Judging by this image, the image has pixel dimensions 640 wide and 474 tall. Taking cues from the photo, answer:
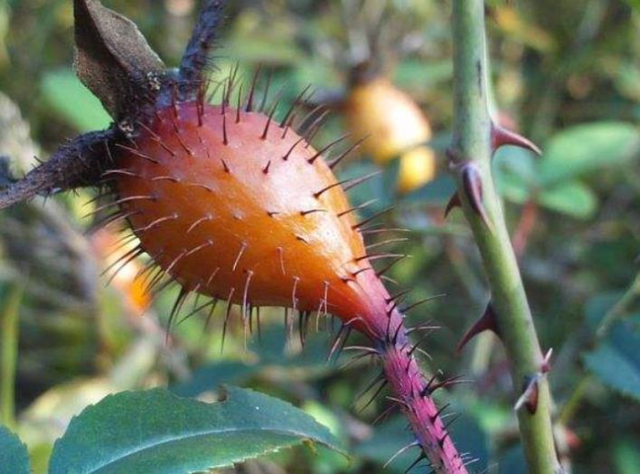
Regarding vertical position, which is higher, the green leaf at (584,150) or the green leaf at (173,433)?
the green leaf at (584,150)

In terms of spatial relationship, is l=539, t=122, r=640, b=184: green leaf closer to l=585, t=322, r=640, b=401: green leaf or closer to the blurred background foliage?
the blurred background foliage

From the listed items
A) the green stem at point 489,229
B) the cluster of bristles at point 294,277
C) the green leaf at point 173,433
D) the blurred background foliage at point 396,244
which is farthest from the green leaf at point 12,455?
the blurred background foliage at point 396,244

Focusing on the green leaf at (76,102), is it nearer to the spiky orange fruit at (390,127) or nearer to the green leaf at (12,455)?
A: the spiky orange fruit at (390,127)

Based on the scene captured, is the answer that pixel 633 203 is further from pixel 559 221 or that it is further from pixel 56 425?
pixel 56 425

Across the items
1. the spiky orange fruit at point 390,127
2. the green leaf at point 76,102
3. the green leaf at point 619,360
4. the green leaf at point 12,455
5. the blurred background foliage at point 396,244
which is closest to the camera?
the green leaf at point 12,455

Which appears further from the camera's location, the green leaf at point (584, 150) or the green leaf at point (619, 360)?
the green leaf at point (584, 150)

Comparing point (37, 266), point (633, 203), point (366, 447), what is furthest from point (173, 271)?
point (633, 203)

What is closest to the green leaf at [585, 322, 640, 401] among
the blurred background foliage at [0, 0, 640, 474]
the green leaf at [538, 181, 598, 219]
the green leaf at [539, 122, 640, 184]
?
the blurred background foliage at [0, 0, 640, 474]
